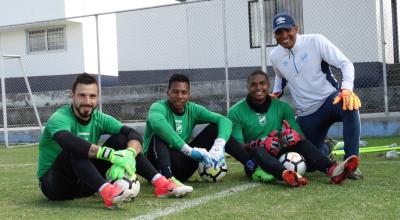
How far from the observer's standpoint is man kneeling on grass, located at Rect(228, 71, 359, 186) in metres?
4.93

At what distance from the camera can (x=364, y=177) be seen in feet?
17.1

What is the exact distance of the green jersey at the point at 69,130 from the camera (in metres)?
4.38

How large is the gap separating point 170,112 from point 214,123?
17.5 inches

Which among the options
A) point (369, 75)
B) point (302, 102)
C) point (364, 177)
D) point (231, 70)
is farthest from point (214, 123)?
point (231, 70)

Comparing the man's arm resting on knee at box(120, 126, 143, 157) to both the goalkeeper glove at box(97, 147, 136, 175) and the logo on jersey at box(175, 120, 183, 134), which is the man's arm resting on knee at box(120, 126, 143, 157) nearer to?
the goalkeeper glove at box(97, 147, 136, 175)

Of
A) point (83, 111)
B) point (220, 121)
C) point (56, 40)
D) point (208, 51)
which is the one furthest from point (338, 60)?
point (56, 40)

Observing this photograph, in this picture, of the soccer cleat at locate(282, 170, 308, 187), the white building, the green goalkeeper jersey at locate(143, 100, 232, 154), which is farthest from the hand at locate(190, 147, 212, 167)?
the white building

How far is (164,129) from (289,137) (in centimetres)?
123

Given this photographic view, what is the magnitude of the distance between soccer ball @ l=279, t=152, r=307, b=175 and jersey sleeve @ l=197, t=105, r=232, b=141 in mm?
588

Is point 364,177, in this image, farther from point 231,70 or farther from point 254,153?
point 231,70

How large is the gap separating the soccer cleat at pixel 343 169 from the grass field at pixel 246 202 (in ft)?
0.29

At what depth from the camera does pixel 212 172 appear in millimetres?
5254

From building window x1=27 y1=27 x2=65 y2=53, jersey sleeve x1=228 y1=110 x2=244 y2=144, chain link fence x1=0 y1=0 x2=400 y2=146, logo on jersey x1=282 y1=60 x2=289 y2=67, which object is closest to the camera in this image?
jersey sleeve x1=228 y1=110 x2=244 y2=144

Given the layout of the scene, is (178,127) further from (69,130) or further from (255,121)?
(69,130)
